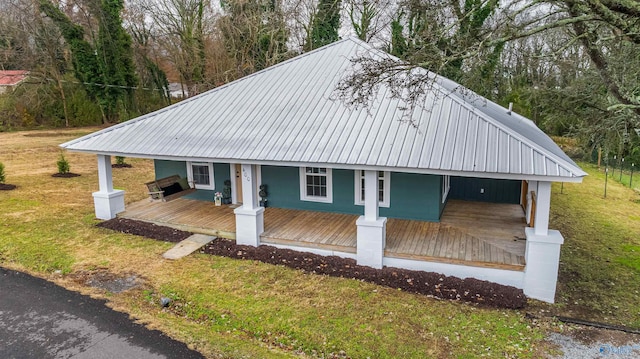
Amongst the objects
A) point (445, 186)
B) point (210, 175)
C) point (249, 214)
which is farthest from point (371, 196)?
point (210, 175)

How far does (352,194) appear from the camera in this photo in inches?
430

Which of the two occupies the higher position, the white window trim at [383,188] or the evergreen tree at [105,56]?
the evergreen tree at [105,56]

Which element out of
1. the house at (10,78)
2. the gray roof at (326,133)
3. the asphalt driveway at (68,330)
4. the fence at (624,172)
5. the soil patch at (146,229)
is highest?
the house at (10,78)

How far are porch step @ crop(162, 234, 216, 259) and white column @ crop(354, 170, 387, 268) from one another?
3810 mm

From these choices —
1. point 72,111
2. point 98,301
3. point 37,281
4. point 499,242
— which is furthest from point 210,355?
point 72,111

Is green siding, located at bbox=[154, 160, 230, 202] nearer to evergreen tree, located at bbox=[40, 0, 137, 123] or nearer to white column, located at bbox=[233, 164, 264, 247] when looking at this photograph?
white column, located at bbox=[233, 164, 264, 247]

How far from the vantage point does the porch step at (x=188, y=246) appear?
363 inches

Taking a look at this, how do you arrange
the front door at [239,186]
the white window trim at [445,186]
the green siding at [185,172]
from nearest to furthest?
the white window trim at [445,186] < the front door at [239,186] < the green siding at [185,172]

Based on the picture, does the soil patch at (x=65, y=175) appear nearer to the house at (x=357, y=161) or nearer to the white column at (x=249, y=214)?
the house at (x=357, y=161)

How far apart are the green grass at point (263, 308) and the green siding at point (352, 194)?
9.98 ft

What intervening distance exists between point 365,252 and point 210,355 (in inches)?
151

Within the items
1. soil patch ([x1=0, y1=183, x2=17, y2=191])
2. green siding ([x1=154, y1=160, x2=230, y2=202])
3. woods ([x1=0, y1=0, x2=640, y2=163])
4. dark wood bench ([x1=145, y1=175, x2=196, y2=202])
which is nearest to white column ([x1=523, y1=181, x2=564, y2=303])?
green siding ([x1=154, y1=160, x2=230, y2=202])

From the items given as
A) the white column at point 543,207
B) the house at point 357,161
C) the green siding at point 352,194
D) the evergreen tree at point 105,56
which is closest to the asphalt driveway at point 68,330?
the house at point 357,161

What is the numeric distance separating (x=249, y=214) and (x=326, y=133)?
8.35ft
